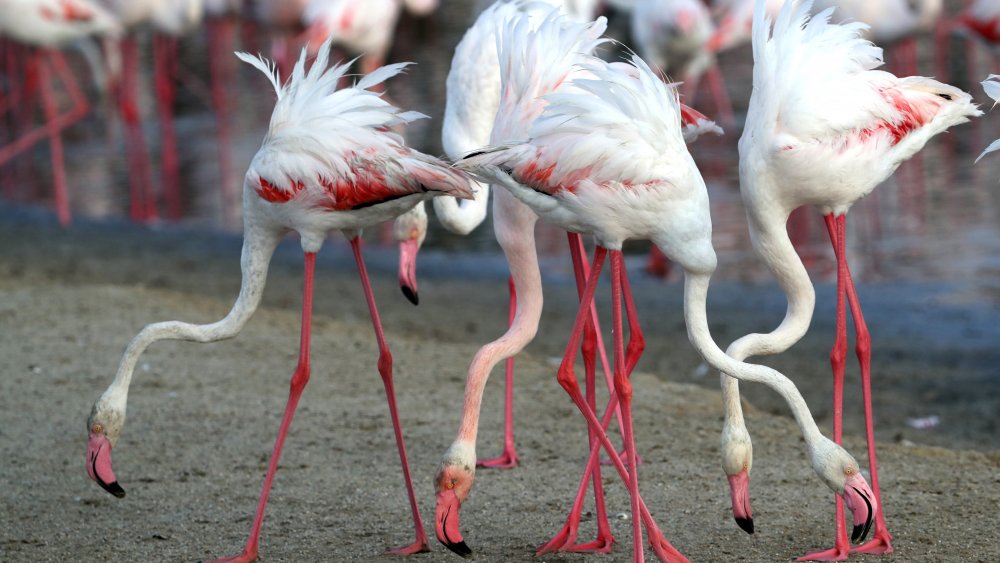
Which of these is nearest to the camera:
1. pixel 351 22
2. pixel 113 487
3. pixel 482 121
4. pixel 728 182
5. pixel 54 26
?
pixel 113 487

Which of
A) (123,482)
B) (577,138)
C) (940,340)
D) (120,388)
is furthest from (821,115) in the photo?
(940,340)

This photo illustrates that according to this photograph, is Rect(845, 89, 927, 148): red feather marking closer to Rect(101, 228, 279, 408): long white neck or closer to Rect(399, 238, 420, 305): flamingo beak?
Rect(399, 238, 420, 305): flamingo beak

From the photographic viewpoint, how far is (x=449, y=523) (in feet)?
11.7

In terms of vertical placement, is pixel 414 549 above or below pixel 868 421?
below

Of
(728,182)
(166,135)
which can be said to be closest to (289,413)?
(728,182)

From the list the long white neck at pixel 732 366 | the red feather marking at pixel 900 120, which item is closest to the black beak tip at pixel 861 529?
the long white neck at pixel 732 366

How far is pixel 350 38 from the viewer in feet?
34.1

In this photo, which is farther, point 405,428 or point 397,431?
point 405,428

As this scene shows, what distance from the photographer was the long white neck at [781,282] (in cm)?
402

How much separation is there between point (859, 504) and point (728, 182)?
23.4ft

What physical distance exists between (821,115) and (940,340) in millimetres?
3398

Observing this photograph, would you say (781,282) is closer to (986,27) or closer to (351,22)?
(986,27)

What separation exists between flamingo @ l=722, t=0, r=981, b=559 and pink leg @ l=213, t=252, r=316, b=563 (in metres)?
1.29

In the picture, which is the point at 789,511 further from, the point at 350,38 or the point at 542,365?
the point at 350,38
